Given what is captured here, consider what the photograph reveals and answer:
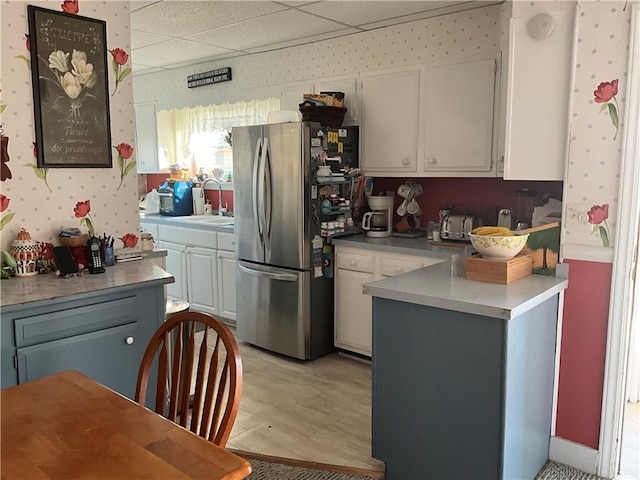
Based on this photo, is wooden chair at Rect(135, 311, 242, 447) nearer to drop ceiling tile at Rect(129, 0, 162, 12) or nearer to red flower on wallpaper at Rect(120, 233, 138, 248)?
red flower on wallpaper at Rect(120, 233, 138, 248)

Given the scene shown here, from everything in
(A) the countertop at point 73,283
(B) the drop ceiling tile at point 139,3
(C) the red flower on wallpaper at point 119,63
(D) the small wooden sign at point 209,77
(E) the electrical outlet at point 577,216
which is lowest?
(A) the countertop at point 73,283

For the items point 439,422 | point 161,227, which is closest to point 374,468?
point 439,422

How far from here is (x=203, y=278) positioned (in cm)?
468

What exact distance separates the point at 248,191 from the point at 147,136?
100 inches

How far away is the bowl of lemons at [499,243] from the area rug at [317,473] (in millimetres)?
1033

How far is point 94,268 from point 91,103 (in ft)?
2.83

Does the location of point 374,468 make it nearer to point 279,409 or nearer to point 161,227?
point 279,409

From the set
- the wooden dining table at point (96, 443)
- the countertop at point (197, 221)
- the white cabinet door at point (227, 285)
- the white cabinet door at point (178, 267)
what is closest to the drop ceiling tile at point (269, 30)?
the countertop at point (197, 221)

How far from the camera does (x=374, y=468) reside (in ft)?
8.16

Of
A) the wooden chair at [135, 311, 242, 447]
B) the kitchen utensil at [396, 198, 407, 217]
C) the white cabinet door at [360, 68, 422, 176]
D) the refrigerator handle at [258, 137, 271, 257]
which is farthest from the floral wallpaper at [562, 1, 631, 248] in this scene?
the refrigerator handle at [258, 137, 271, 257]

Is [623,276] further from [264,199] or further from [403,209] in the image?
[264,199]

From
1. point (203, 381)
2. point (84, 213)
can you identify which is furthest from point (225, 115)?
point (203, 381)

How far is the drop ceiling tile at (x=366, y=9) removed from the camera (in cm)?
327

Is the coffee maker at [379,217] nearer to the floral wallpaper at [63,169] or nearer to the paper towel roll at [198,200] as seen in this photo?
the floral wallpaper at [63,169]
